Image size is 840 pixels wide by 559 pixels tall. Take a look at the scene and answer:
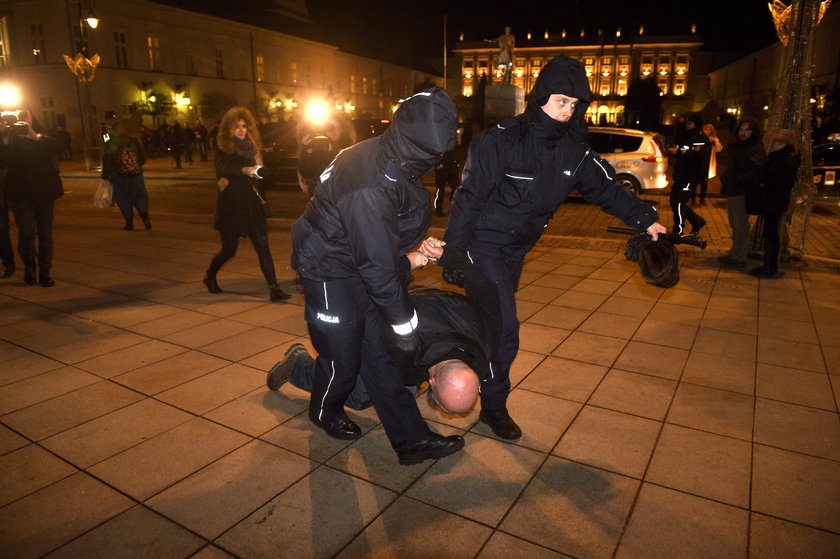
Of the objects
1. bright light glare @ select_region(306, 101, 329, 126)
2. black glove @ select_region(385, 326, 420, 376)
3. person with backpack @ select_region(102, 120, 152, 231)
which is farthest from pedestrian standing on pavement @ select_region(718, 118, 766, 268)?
person with backpack @ select_region(102, 120, 152, 231)

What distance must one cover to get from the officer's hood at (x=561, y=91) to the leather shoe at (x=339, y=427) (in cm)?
207

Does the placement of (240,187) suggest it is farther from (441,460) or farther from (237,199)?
(441,460)

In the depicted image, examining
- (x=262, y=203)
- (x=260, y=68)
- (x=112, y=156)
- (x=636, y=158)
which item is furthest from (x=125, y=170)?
(x=260, y=68)

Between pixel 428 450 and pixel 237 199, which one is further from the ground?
pixel 237 199

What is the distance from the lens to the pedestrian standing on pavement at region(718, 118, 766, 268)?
7.38m

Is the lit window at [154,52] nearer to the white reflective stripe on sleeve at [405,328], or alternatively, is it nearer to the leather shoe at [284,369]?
the leather shoe at [284,369]

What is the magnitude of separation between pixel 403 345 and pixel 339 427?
3.71ft

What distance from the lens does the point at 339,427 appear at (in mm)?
3352

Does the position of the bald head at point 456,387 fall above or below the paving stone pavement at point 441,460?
above

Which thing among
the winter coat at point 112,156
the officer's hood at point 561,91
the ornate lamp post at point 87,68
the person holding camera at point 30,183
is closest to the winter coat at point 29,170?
the person holding camera at point 30,183

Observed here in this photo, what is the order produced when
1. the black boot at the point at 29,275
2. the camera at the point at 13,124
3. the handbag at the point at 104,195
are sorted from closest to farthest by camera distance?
the camera at the point at 13,124 < the black boot at the point at 29,275 < the handbag at the point at 104,195

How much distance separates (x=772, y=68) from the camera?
56406 mm

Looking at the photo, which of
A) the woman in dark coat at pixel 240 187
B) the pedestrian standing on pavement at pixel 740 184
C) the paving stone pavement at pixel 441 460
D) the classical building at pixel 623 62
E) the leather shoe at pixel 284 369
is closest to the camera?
the paving stone pavement at pixel 441 460

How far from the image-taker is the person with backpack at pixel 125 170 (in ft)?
32.0
